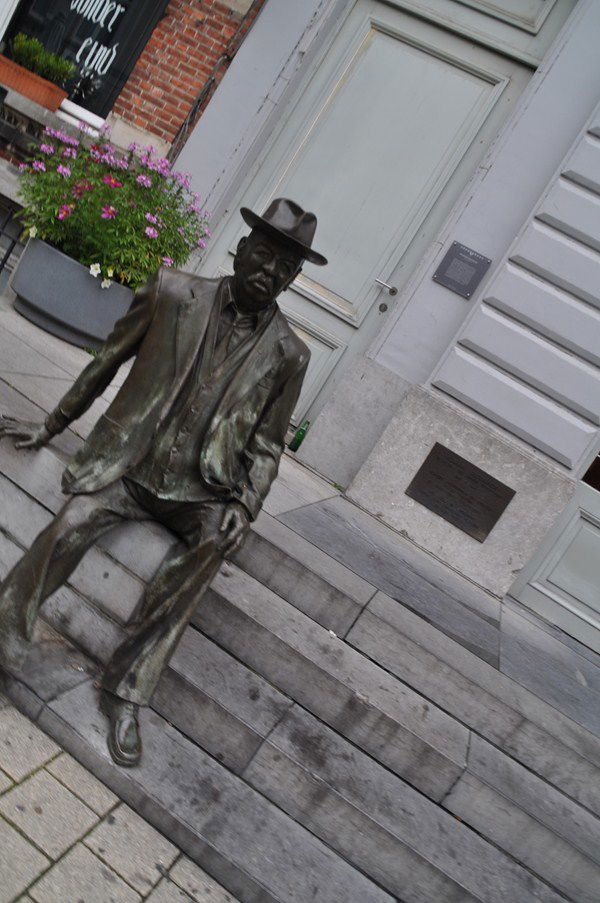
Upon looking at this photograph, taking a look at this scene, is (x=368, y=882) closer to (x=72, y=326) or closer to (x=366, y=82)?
(x=72, y=326)

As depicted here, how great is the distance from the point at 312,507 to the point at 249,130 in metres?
3.49

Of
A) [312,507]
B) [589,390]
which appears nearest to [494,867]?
[312,507]

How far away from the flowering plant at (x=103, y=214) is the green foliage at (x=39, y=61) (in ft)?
5.54

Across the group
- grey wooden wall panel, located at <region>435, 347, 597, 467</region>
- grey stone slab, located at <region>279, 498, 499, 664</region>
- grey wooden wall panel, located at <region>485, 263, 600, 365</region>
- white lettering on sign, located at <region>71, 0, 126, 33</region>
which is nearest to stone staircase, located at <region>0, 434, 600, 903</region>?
grey stone slab, located at <region>279, 498, 499, 664</region>

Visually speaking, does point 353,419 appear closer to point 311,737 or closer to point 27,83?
point 311,737

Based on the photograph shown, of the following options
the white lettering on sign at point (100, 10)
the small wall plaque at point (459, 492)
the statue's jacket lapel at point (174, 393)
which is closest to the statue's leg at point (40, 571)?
the statue's jacket lapel at point (174, 393)

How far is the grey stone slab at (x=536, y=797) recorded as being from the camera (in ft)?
10.5

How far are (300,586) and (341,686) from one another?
549 mm

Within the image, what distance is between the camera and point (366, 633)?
358 centimetres

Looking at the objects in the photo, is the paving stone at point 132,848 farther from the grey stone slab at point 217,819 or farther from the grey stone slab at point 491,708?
the grey stone slab at point 491,708

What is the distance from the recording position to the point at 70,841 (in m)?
2.44

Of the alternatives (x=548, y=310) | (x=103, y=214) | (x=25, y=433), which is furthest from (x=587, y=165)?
(x=25, y=433)

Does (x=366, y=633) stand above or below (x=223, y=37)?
below

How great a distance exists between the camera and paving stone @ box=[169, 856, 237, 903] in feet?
8.41
